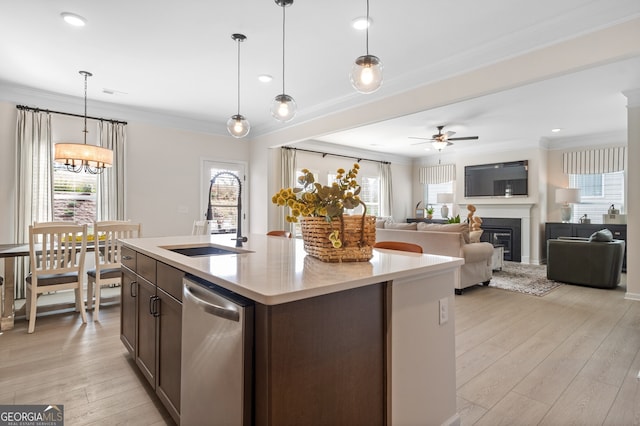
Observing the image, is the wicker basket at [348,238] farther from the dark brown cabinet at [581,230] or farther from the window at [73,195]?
the dark brown cabinet at [581,230]

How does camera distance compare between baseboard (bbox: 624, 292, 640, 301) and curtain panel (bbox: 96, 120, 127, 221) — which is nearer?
baseboard (bbox: 624, 292, 640, 301)

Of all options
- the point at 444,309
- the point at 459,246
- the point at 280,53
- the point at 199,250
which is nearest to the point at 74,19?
the point at 280,53

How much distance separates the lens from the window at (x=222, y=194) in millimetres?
6258

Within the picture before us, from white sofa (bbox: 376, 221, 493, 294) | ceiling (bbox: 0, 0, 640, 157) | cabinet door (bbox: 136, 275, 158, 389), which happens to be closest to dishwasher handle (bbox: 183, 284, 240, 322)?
cabinet door (bbox: 136, 275, 158, 389)

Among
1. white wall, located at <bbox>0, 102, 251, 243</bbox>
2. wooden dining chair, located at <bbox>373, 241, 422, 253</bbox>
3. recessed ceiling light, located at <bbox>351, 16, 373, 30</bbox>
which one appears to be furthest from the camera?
white wall, located at <bbox>0, 102, 251, 243</bbox>

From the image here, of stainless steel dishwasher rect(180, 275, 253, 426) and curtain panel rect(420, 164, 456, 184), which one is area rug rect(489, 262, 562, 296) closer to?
curtain panel rect(420, 164, 456, 184)

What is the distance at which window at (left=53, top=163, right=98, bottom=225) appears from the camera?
478cm

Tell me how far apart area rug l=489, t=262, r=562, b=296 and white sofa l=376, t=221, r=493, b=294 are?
375 millimetres

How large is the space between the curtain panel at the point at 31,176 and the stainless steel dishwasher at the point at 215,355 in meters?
4.25

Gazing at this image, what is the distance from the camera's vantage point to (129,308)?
8.07ft

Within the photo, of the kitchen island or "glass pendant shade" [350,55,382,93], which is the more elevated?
"glass pendant shade" [350,55,382,93]

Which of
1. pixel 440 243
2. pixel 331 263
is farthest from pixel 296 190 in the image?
pixel 440 243

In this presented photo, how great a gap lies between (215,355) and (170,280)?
0.62 m

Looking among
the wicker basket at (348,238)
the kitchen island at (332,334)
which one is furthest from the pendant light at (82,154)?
the wicker basket at (348,238)
